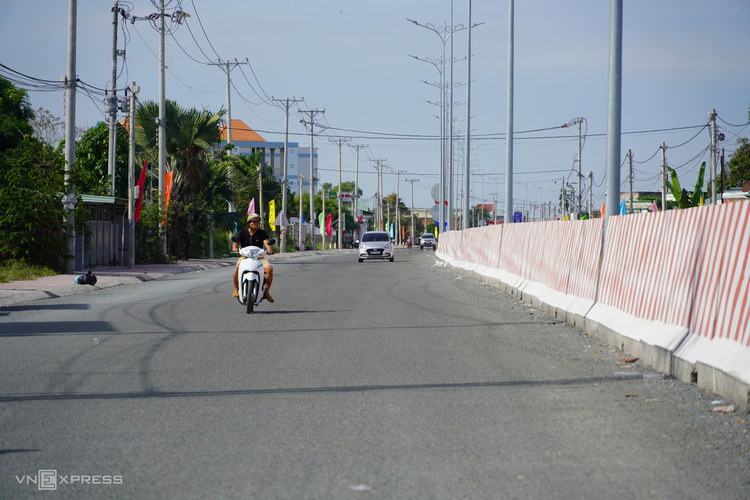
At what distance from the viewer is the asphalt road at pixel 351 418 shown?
412 centimetres

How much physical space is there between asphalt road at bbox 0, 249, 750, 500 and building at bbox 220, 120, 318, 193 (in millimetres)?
116350

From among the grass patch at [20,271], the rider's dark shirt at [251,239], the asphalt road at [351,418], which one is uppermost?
the rider's dark shirt at [251,239]

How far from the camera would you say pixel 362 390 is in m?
6.48

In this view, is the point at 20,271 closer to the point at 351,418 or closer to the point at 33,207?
the point at 33,207

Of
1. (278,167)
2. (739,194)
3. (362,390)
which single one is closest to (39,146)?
(362,390)

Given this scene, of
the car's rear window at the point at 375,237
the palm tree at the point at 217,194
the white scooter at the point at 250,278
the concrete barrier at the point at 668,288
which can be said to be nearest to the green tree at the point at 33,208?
the white scooter at the point at 250,278

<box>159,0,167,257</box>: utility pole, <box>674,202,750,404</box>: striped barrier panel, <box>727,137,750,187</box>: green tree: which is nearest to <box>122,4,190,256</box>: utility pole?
<box>159,0,167,257</box>: utility pole

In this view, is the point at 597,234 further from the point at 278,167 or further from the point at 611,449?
the point at 278,167

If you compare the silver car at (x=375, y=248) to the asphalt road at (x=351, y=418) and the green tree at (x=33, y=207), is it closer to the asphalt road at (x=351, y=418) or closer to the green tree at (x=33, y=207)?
the green tree at (x=33, y=207)

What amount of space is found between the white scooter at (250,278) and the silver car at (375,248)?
28104 millimetres

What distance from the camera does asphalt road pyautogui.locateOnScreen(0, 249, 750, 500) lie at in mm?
4125

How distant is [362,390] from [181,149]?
30061 mm

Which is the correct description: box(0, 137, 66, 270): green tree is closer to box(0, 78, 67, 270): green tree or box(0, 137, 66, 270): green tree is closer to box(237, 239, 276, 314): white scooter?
box(0, 78, 67, 270): green tree

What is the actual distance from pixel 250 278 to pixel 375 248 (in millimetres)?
28995
